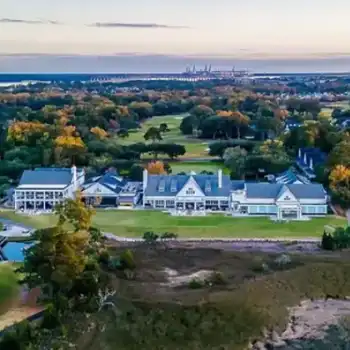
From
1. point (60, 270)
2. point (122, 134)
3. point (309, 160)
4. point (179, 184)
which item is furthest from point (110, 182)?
point (122, 134)

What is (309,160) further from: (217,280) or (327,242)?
(217,280)

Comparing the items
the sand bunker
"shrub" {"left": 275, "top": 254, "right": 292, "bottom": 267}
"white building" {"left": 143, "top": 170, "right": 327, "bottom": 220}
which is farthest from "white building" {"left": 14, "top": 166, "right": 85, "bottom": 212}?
"shrub" {"left": 275, "top": 254, "right": 292, "bottom": 267}

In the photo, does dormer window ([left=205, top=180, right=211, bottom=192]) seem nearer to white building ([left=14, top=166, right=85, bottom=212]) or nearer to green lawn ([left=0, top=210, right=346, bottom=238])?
green lawn ([left=0, top=210, right=346, bottom=238])

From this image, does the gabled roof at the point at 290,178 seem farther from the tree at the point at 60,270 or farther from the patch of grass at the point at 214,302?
the tree at the point at 60,270

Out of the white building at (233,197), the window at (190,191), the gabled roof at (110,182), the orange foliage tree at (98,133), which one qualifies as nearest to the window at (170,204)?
the white building at (233,197)

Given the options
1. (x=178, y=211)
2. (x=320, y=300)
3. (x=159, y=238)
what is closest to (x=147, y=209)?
(x=178, y=211)

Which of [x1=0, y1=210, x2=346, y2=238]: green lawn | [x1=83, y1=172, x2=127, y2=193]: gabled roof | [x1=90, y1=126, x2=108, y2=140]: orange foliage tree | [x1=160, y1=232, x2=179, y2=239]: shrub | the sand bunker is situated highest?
[x1=90, y1=126, x2=108, y2=140]: orange foliage tree

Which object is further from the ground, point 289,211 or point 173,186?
point 173,186

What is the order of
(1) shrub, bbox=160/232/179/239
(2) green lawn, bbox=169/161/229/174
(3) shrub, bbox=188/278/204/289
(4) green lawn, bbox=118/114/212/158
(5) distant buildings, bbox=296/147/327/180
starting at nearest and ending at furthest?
(3) shrub, bbox=188/278/204/289
(1) shrub, bbox=160/232/179/239
(5) distant buildings, bbox=296/147/327/180
(2) green lawn, bbox=169/161/229/174
(4) green lawn, bbox=118/114/212/158
